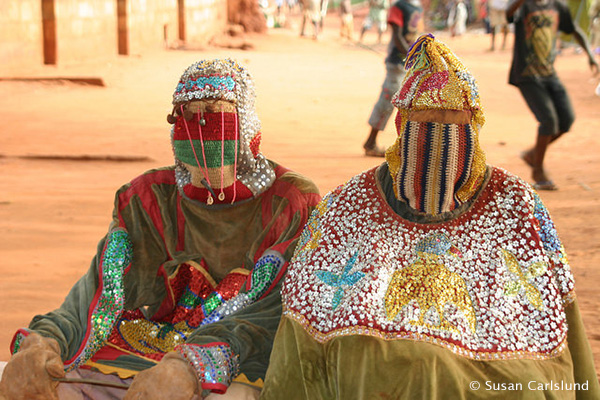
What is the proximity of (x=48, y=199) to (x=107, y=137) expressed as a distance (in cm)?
352

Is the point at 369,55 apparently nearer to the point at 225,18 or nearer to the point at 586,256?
the point at 225,18

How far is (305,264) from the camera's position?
3.01m

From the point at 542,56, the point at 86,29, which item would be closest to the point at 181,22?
the point at 86,29

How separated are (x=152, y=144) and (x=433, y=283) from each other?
27.8 ft

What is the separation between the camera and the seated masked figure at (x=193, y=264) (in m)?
3.12

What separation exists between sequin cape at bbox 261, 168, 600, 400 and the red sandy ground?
2.06m

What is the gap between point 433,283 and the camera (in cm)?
284

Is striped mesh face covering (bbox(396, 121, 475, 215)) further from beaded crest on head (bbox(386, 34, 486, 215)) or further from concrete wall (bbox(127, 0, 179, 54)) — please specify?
concrete wall (bbox(127, 0, 179, 54))

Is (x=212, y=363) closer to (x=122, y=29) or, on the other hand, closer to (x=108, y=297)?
(x=108, y=297)

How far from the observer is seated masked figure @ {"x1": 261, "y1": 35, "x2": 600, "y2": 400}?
105 inches

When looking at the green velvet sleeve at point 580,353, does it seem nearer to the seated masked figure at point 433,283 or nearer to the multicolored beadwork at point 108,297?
the seated masked figure at point 433,283

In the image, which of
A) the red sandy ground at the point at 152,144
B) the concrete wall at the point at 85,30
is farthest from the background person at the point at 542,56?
the concrete wall at the point at 85,30

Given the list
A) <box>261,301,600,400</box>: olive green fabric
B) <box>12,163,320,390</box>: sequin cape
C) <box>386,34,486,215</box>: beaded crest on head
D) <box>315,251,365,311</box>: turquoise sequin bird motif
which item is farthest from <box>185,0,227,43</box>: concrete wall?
<box>261,301,600,400</box>: olive green fabric

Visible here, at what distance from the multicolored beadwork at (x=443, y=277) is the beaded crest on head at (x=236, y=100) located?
0.44 m
